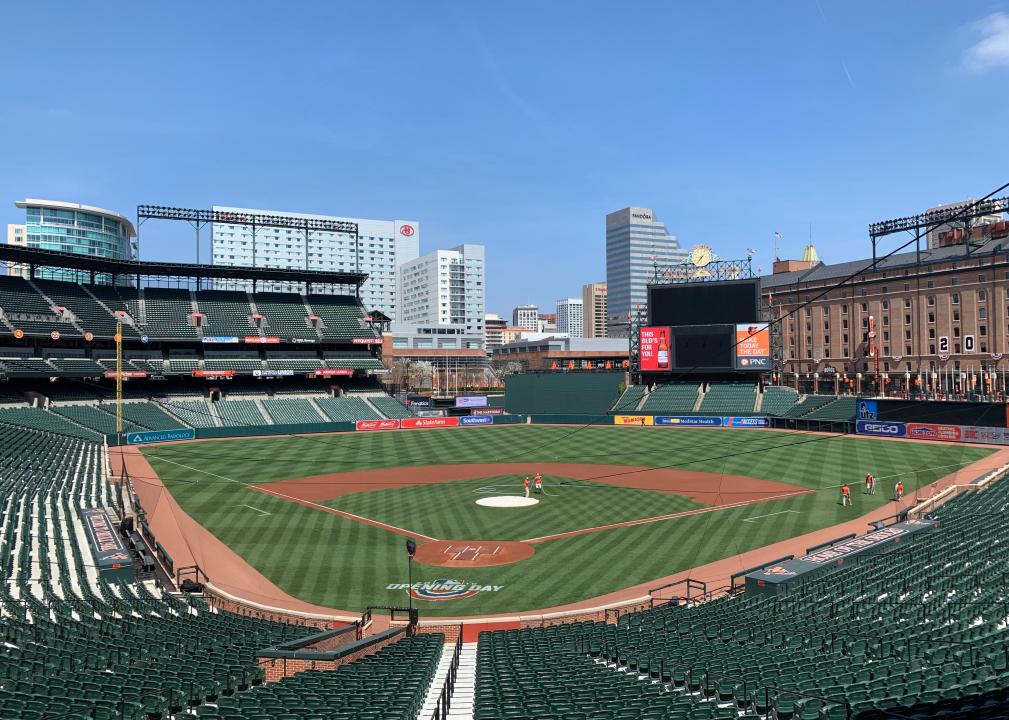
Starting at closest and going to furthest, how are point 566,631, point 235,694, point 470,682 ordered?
point 235,694, point 470,682, point 566,631

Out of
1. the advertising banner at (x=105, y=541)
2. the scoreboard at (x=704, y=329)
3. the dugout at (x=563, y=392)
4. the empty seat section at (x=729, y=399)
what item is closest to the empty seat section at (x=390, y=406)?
the dugout at (x=563, y=392)

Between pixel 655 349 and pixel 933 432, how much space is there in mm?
30227

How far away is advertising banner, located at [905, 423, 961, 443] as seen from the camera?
6181cm

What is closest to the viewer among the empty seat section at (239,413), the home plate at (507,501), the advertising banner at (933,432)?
the home plate at (507,501)

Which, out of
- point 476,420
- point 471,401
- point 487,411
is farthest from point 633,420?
point 471,401

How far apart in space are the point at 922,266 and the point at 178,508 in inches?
3187

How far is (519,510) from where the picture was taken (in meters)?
39.5

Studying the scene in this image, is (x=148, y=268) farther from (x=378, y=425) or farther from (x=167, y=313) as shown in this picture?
(x=378, y=425)

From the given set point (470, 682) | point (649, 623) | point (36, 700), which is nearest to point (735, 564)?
point (649, 623)

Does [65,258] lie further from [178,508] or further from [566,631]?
[566,631]

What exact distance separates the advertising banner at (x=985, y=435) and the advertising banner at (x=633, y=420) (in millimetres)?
31087

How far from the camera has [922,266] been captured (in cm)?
8294

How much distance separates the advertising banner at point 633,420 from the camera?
272 ft

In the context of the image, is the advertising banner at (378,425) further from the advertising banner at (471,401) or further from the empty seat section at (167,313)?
the empty seat section at (167,313)
